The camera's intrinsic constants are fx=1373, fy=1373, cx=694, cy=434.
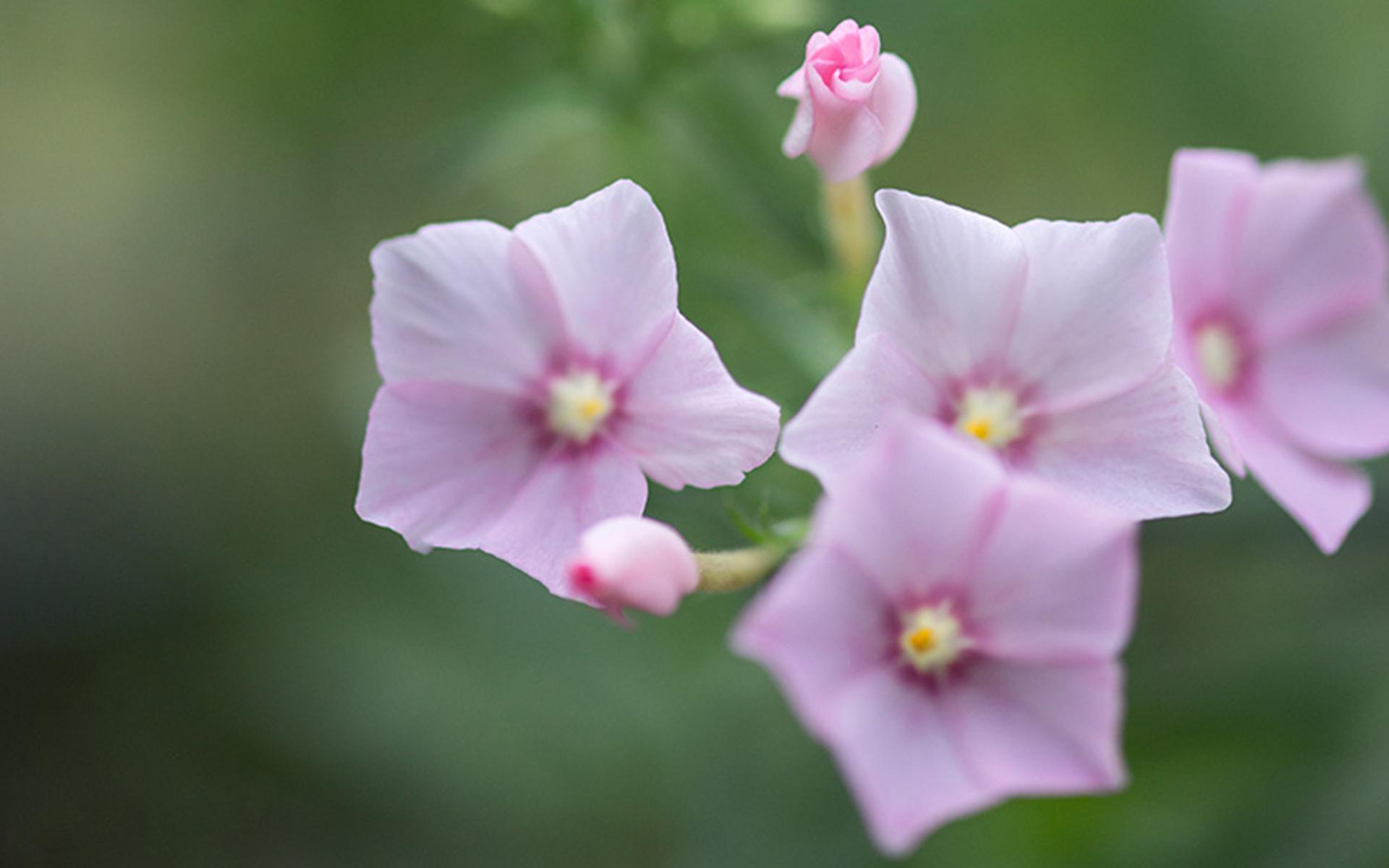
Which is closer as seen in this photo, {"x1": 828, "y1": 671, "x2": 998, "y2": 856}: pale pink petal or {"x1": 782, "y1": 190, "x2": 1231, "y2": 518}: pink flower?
{"x1": 828, "y1": 671, "x2": 998, "y2": 856}: pale pink petal

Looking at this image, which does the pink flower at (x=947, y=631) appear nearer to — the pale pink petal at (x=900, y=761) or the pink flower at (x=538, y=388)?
the pale pink petal at (x=900, y=761)

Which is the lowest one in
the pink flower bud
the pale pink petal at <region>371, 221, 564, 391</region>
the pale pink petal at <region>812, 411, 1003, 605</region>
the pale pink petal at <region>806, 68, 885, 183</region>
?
the pink flower bud

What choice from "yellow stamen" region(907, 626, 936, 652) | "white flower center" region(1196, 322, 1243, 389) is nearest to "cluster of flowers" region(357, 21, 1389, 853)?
"yellow stamen" region(907, 626, 936, 652)

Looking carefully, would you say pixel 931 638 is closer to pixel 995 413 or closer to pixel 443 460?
pixel 995 413

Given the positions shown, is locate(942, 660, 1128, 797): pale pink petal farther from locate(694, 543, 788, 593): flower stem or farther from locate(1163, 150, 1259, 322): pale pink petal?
locate(1163, 150, 1259, 322): pale pink petal

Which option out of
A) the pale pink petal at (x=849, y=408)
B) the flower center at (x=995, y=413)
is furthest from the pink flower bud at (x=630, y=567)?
the flower center at (x=995, y=413)
